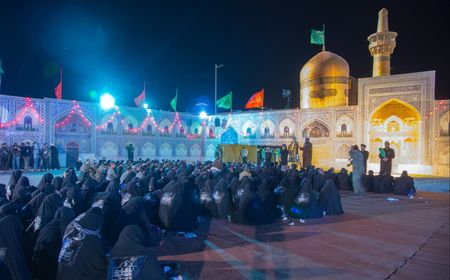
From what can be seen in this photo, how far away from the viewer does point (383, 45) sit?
23547 millimetres

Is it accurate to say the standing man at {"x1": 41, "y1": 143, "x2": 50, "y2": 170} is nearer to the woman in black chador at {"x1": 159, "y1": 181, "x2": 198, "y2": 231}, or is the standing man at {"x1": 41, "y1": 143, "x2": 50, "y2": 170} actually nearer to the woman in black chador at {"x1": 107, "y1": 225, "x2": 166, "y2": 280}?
the woman in black chador at {"x1": 159, "y1": 181, "x2": 198, "y2": 231}

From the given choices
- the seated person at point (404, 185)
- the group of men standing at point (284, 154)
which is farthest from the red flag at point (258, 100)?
the seated person at point (404, 185)

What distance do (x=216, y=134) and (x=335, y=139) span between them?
40.3ft

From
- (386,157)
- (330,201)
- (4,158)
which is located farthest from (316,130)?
(4,158)

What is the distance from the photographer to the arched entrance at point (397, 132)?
2084cm

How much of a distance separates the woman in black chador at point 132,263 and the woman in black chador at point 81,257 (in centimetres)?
32

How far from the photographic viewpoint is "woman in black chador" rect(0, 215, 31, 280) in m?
3.19

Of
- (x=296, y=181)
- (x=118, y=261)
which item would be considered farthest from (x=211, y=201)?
(x=118, y=261)

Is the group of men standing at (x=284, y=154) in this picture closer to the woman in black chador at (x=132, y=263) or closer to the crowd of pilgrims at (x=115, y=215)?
the crowd of pilgrims at (x=115, y=215)

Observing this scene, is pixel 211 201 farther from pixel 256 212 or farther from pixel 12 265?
pixel 12 265

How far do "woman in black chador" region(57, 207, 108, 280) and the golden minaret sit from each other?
24602 millimetres

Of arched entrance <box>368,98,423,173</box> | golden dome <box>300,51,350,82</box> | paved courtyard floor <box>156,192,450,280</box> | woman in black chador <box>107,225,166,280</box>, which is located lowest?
paved courtyard floor <box>156,192,450,280</box>

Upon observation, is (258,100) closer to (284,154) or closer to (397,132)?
(284,154)

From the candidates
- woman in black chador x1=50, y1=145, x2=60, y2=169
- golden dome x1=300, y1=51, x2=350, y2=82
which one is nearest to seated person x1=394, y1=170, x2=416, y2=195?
golden dome x1=300, y1=51, x2=350, y2=82
